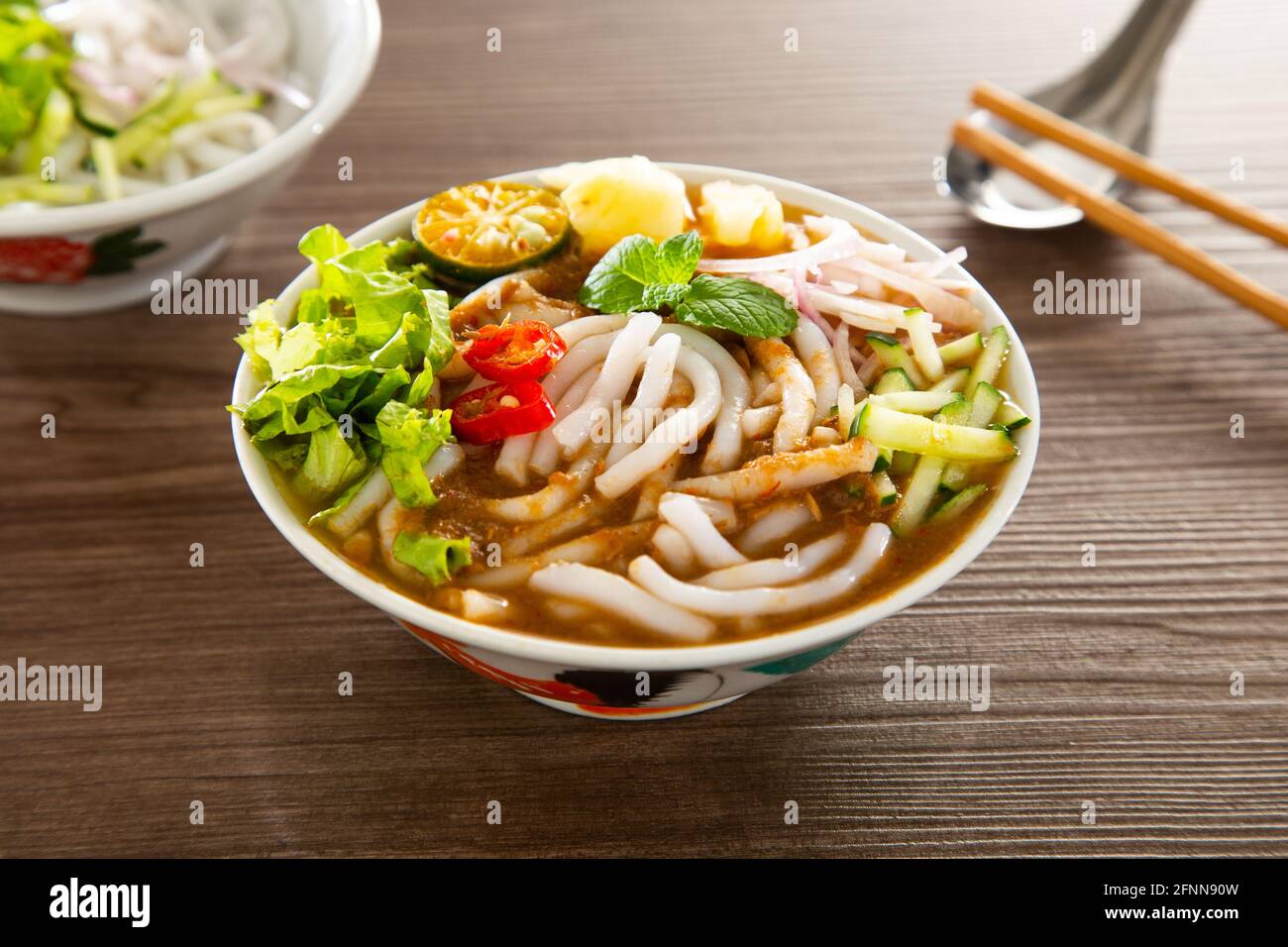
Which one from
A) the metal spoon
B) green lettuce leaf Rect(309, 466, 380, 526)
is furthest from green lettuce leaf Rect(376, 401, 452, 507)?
the metal spoon

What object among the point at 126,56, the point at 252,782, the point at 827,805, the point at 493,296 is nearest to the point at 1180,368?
the point at 827,805

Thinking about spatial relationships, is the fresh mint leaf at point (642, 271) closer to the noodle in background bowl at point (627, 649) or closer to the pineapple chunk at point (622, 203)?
the pineapple chunk at point (622, 203)

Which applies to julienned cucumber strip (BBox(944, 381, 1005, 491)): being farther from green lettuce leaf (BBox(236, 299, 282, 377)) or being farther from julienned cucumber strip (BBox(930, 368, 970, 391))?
green lettuce leaf (BBox(236, 299, 282, 377))

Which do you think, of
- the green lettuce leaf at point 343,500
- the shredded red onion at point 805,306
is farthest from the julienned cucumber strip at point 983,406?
the green lettuce leaf at point 343,500

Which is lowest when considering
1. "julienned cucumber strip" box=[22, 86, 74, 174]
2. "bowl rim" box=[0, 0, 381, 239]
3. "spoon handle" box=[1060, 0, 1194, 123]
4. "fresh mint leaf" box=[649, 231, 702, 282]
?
"fresh mint leaf" box=[649, 231, 702, 282]

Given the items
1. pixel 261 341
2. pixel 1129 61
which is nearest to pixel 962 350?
pixel 261 341

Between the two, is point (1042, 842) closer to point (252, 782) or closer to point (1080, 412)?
point (1080, 412)

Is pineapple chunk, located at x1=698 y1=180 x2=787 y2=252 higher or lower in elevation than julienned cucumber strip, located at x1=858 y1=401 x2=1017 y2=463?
higher
